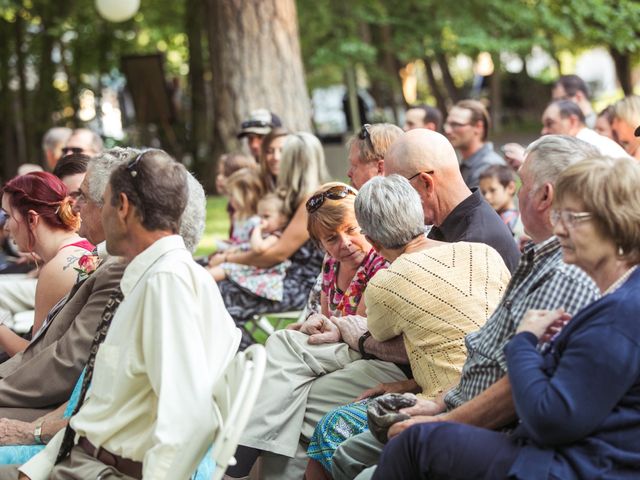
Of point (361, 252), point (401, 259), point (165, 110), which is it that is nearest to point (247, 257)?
point (361, 252)

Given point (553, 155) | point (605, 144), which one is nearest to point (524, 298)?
point (553, 155)

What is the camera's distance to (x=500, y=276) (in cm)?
366

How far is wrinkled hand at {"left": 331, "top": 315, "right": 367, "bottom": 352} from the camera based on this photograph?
13.5 ft

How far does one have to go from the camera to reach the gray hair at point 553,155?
317 centimetres

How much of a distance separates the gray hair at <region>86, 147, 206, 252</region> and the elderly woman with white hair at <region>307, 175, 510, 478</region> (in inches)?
23.9

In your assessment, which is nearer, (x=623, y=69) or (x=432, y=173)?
(x=432, y=173)

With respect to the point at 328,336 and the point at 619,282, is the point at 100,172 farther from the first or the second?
the point at 619,282

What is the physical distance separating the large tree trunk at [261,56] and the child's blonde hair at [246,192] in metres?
5.38

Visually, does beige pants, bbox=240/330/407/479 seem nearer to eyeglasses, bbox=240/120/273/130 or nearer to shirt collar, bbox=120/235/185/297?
shirt collar, bbox=120/235/185/297

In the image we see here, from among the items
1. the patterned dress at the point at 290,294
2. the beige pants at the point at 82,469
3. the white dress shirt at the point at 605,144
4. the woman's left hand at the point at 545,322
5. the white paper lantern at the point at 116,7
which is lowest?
the patterned dress at the point at 290,294

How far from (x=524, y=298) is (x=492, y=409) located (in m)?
0.35

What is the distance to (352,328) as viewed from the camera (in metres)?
4.15

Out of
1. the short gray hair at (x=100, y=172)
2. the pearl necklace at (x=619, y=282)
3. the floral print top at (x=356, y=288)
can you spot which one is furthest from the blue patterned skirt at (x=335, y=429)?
the pearl necklace at (x=619, y=282)

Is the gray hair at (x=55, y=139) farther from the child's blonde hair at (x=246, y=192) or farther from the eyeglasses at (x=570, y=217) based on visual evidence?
the eyeglasses at (x=570, y=217)
